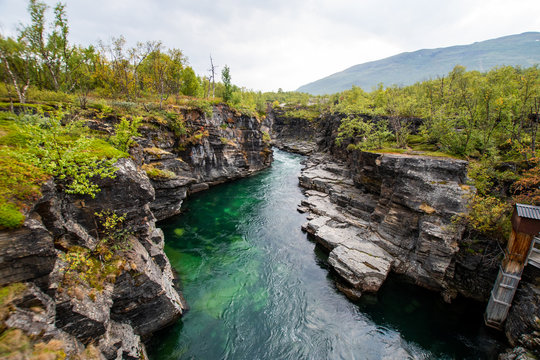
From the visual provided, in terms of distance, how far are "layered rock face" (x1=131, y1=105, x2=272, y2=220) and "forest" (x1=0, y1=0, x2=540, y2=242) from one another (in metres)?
2.09

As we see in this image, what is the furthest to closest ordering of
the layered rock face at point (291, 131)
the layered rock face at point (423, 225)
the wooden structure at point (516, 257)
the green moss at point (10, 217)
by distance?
the layered rock face at point (291, 131)
the layered rock face at point (423, 225)
the wooden structure at point (516, 257)
the green moss at point (10, 217)

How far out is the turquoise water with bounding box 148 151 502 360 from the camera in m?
11.3

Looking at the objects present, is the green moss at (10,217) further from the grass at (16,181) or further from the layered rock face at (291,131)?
the layered rock face at (291,131)

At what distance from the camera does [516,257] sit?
11.4 m

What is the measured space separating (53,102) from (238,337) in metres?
23.7

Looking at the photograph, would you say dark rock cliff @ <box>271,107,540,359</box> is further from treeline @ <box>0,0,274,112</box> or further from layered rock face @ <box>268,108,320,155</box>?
layered rock face @ <box>268,108,320,155</box>

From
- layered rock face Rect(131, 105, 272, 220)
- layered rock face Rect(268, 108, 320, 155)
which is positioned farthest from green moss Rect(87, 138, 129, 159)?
A: layered rock face Rect(268, 108, 320, 155)

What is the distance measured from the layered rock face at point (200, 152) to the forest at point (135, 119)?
2.09 metres

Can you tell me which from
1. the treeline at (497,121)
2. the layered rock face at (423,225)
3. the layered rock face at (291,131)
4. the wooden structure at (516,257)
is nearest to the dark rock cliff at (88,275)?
the layered rock face at (423,225)

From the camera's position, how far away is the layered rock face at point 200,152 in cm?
2181

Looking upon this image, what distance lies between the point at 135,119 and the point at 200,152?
17.2 meters

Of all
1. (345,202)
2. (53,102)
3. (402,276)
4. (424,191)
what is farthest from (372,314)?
(53,102)

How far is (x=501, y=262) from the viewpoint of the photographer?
41.2 feet

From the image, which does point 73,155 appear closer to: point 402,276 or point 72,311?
point 72,311
